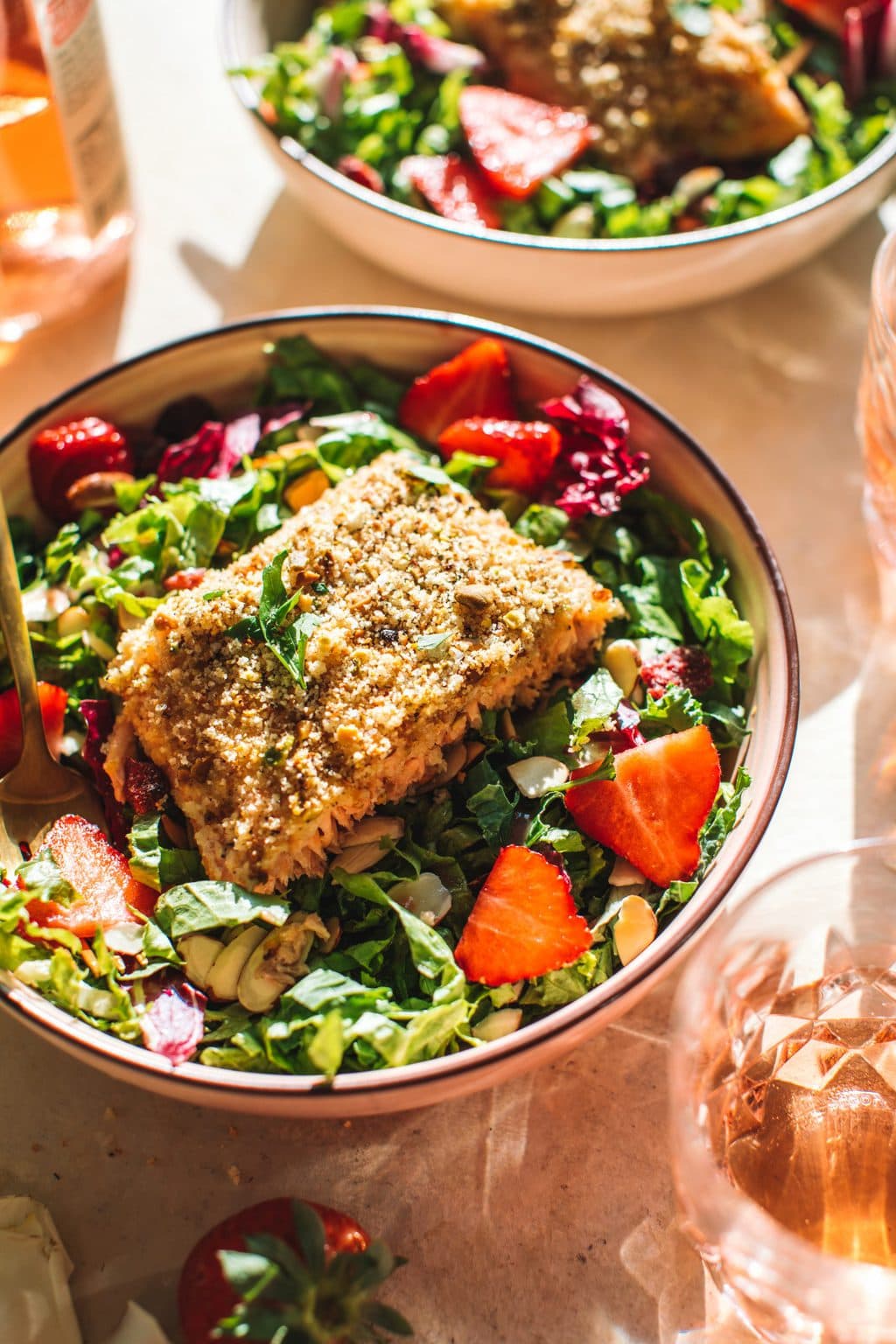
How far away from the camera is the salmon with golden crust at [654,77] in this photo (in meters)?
2.50

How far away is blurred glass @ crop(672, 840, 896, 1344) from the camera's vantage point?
1.50 metres

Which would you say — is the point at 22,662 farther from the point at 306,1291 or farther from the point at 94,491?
the point at 306,1291

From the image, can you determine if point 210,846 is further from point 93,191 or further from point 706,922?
point 93,191

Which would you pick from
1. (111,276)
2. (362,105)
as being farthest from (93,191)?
(362,105)

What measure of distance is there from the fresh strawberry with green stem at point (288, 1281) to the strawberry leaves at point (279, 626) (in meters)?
0.70

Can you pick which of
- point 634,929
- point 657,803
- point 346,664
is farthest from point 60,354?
point 634,929

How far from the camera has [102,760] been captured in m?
1.86

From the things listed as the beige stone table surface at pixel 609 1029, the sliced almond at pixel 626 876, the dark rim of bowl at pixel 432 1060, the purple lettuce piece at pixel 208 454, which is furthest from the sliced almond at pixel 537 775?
the purple lettuce piece at pixel 208 454

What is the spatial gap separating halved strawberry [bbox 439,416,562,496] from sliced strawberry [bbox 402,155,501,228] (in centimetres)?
59

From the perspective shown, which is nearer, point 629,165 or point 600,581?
point 600,581

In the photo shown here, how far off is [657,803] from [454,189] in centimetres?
136

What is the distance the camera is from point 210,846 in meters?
Answer: 1.72

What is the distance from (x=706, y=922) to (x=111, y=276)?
70.7 inches

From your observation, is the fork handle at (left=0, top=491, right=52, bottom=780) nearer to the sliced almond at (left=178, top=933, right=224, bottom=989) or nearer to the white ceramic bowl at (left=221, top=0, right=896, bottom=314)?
the sliced almond at (left=178, top=933, right=224, bottom=989)
